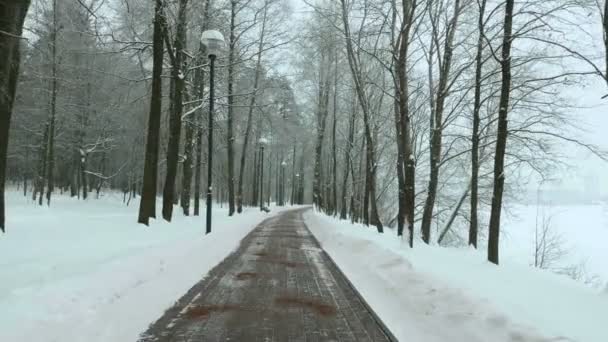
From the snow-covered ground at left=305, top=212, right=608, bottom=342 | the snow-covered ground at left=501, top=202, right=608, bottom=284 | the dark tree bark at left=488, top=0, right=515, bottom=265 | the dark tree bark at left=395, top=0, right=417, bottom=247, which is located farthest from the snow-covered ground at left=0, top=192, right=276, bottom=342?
the snow-covered ground at left=501, top=202, right=608, bottom=284

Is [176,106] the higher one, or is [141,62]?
[141,62]

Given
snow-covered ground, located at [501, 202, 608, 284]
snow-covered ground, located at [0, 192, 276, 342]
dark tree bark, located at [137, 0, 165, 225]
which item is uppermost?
dark tree bark, located at [137, 0, 165, 225]

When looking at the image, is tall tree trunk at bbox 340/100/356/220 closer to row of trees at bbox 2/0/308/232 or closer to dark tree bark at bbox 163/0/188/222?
row of trees at bbox 2/0/308/232

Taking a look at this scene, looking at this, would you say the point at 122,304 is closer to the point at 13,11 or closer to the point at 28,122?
the point at 13,11

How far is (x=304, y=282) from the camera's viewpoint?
860 centimetres

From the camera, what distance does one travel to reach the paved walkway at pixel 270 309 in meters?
5.27

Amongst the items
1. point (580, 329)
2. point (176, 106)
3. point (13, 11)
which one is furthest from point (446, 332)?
point (176, 106)

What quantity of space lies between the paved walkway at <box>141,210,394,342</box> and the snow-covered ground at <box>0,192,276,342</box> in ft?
A: 1.23

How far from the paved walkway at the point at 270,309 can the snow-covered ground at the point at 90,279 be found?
0.37 metres

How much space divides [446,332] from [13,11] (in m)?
8.56

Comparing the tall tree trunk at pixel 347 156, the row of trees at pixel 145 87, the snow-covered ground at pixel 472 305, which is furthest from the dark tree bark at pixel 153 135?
the tall tree trunk at pixel 347 156

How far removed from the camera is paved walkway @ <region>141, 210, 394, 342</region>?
5.27 metres

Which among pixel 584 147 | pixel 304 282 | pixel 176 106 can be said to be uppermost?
pixel 176 106

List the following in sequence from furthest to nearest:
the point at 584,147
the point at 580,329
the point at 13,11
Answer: the point at 584,147 < the point at 13,11 < the point at 580,329
